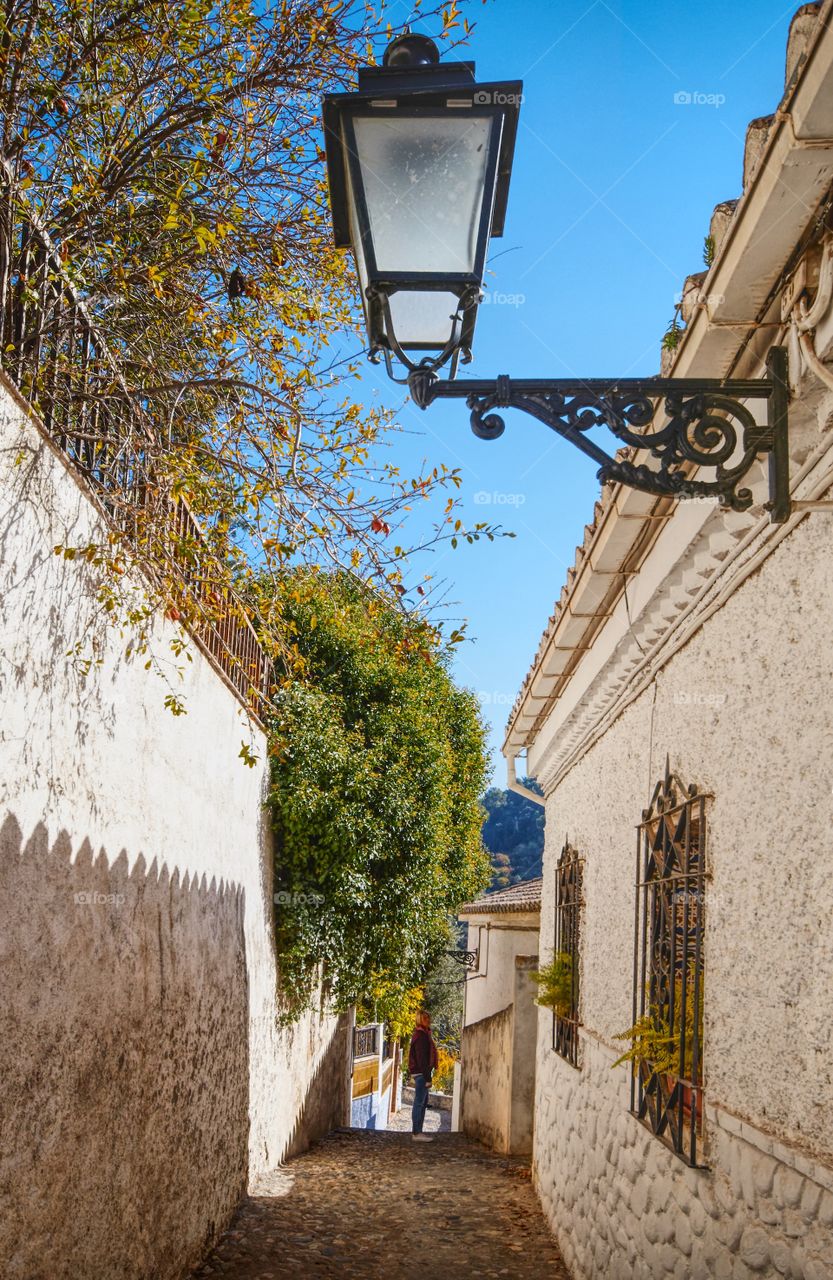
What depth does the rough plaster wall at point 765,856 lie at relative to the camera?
2951 mm

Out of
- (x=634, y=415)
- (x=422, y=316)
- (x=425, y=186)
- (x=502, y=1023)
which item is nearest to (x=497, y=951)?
(x=502, y=1023)

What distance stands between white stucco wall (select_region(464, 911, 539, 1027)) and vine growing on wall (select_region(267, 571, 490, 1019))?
1814 millimetres

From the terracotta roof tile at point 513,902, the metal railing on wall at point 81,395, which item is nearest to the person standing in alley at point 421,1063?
the terracotta roof tile at point 513,902

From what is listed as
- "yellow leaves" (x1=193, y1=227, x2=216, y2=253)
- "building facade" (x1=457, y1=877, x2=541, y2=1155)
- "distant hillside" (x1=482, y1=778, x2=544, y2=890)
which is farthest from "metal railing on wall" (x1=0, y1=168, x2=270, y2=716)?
"distant hillside" (x1=482, y1=778, x2=544, y2=890)

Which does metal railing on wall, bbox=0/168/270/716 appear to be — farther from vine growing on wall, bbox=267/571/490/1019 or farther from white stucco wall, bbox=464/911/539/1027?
white stucco wall, bbox=464/911/539/1027

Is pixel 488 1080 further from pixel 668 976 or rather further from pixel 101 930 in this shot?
pixel 101 930

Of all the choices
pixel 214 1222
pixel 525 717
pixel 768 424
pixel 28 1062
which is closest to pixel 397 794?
pixel 525 717

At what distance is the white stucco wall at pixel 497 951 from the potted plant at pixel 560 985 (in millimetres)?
5377

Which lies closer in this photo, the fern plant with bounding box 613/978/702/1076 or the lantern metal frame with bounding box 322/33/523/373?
the lantern metal frame with bounding box 322/33/523/373

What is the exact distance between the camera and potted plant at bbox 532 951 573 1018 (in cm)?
810

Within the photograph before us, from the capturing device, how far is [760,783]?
352cm

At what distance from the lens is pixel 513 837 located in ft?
222

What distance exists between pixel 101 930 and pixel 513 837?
6415 cm

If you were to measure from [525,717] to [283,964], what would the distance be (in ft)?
12.4
